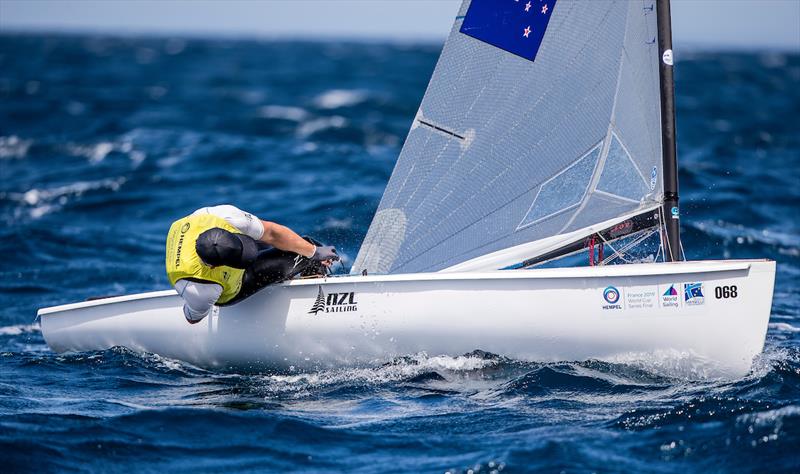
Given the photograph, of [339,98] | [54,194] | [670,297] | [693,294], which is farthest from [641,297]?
[339,98]

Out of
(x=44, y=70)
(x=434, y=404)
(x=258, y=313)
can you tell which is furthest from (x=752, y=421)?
(x=44, y=70)

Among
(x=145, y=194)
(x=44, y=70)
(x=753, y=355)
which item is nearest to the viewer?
(x=753, y=355)

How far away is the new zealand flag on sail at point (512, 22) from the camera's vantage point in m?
5.79

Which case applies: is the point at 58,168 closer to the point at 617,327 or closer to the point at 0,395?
the point at 0,395

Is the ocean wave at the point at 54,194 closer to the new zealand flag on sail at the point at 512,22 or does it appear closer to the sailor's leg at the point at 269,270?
the sailor's leg at the point at 269,270

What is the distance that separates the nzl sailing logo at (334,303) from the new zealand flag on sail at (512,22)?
177 centimetres

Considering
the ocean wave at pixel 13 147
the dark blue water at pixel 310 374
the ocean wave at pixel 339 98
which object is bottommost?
the dark blue water at pixel 310 374

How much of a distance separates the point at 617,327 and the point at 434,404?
1.13 metres

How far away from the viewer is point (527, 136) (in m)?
5.97

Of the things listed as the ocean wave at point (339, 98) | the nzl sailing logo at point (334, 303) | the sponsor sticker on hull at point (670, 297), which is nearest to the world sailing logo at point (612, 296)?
the sponsor sticker on hull at point (670, 297)

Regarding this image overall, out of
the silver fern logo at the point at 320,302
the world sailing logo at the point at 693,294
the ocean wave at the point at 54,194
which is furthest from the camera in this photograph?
the ocean wave at the point at 54,194

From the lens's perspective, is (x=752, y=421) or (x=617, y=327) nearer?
(x=752, y=421)

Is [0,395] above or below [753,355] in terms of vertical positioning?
below

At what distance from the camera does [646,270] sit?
17.7ft
